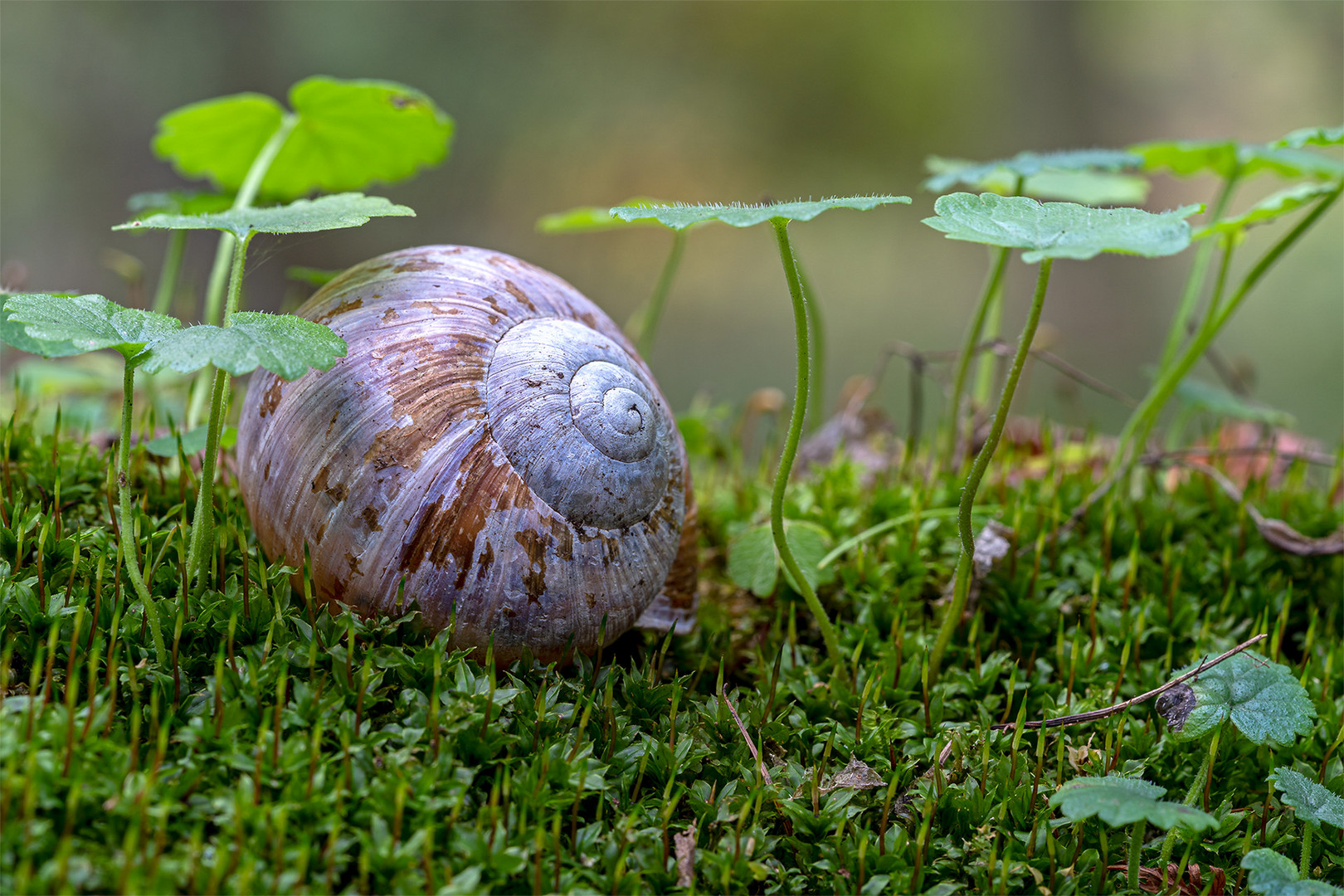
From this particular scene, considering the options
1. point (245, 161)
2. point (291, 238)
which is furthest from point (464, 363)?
point (291, 238)

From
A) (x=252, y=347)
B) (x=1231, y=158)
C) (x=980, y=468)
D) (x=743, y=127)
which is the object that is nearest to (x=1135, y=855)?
(x=980, y=468)

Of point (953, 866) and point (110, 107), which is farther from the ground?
point (110, 107)

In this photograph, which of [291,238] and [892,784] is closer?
[892,784]

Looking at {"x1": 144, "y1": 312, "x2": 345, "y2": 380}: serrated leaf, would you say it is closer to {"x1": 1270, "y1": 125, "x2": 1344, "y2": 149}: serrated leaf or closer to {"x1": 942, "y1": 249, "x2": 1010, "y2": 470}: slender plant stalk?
{"x1": 942, "y1": 249, "x2": 1010, "y2": 470}: slender plant stalk

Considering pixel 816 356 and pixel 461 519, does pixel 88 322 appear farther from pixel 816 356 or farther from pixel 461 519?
pixel 816 356

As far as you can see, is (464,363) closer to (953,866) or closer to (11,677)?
(11,677)

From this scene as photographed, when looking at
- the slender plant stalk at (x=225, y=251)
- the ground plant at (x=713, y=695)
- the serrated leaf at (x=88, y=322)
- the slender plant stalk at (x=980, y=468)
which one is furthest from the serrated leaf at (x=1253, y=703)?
the slender plant stalk at (x=225, y=251)

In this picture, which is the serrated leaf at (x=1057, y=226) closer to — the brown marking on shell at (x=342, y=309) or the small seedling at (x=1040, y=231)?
the small seedling at (x=1040, y=231)

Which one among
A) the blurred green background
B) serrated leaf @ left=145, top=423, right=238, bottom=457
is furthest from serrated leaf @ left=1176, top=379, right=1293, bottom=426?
the blurred green background
